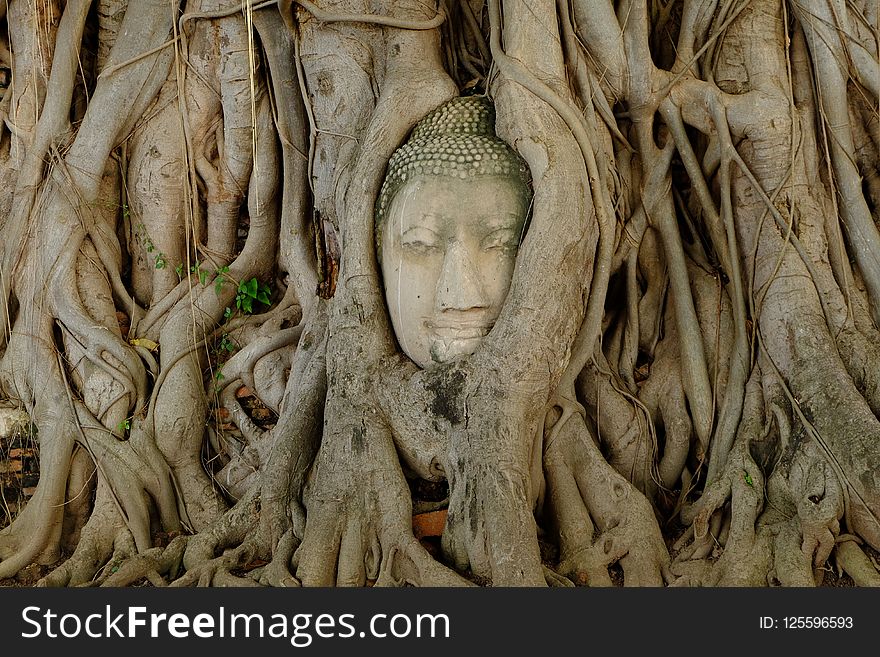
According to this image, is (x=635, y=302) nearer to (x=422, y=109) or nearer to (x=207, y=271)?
(x=422, y=109)

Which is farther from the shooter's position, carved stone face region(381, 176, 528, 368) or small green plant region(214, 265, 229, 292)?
small green plant region(214, 265, 229, 292)

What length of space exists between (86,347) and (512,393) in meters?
1.75

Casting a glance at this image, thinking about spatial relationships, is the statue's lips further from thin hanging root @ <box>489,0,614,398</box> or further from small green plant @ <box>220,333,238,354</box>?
small green plant @ <box>220,333,238,354</box>

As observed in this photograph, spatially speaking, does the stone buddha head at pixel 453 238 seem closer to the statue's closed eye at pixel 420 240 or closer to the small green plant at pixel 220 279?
the statue's closed eye at pixel 420 240

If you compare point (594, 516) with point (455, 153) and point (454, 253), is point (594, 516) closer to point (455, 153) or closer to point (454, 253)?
point (454, 253)

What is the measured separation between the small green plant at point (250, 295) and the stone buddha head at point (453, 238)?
3.12 ft

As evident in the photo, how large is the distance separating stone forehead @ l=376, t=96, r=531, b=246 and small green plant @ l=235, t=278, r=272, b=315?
35.1 inches

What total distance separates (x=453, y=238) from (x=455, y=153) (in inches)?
11.2

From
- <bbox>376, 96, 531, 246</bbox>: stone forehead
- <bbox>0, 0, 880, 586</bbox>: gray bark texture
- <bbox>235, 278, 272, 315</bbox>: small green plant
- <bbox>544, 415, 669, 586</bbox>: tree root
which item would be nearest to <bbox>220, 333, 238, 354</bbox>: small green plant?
<bbox>0, 0, 880, 586</bbox>: gray bark texture

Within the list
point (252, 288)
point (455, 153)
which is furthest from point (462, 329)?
point (252, 288)

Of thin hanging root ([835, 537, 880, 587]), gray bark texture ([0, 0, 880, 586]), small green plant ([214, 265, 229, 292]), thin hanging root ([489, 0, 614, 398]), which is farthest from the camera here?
small green plant ([214, 265, 229, 292])

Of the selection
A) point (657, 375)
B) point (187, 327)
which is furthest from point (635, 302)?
point (187, 327)

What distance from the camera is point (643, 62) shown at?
11.3 ft

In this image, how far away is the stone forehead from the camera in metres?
3.12
